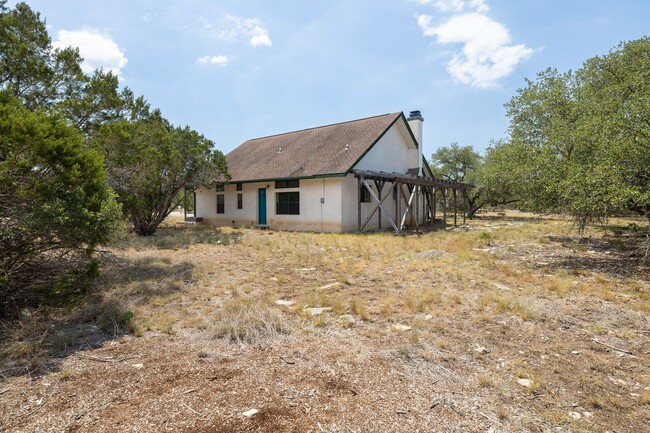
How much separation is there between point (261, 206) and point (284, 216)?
2028 mm

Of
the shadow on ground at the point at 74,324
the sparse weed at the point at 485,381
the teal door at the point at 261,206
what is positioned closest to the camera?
the sparse weed at the point at 485,381

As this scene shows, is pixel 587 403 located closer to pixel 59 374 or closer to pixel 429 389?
pixel 429 389

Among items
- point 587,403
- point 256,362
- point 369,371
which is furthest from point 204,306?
point 587,403

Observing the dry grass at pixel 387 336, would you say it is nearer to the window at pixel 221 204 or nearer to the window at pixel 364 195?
the window at pixel 364 195

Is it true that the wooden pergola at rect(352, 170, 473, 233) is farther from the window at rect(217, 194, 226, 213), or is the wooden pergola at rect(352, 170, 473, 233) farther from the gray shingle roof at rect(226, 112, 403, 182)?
the window at rect(217, 194, 226, 213)

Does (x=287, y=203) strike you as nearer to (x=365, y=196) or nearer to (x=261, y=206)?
(x=261, y=206)

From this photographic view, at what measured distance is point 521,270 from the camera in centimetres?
878

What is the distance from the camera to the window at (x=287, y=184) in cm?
1880

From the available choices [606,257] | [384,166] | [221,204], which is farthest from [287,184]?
[606,257]

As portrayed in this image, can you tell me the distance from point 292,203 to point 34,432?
1658 centimetres

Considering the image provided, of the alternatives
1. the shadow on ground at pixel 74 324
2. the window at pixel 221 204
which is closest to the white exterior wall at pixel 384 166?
the window at pixel 221 204

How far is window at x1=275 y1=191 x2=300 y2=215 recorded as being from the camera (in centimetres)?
1891

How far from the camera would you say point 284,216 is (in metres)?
19.4

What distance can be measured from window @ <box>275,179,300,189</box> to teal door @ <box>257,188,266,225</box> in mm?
1238
